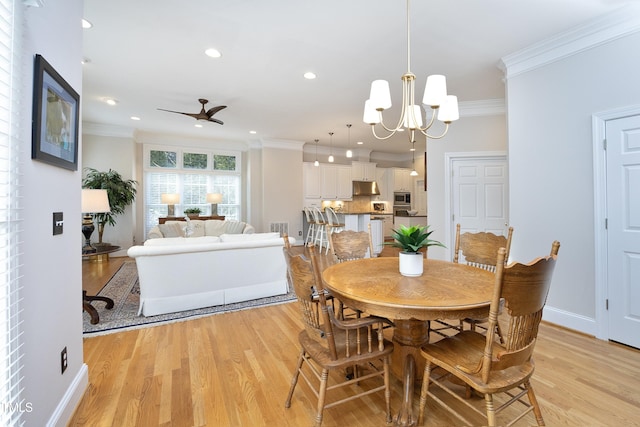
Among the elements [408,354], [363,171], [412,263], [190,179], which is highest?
[363,171]

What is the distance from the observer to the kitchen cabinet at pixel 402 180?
8898 mm

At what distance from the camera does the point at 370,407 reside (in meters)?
1.68

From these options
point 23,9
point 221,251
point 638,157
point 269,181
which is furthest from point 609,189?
point 269,181

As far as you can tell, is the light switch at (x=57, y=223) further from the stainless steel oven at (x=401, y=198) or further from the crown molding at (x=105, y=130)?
the stainless steel oven at (x=401, y=198)

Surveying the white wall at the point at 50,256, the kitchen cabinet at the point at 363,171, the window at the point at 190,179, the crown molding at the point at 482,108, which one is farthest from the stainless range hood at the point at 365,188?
the white wall at the point at 50,256

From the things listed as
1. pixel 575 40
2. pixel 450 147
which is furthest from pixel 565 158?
pixel 450 147

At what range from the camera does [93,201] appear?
3.01 meters

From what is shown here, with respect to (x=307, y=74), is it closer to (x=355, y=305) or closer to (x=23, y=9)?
(x=23, y=9)

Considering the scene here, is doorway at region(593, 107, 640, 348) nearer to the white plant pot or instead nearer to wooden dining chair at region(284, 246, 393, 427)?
the white plant pot

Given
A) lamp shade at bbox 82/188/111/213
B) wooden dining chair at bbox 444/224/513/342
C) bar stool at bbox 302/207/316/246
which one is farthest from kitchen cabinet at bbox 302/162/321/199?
wooden dining chair at bbox 444/224/513/342

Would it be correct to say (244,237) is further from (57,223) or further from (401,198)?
(401,198)

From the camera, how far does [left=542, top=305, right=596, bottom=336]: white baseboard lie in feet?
8.54

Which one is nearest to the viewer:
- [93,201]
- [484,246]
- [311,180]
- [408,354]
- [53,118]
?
[53,118]

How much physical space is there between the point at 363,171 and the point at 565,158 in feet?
19.6
